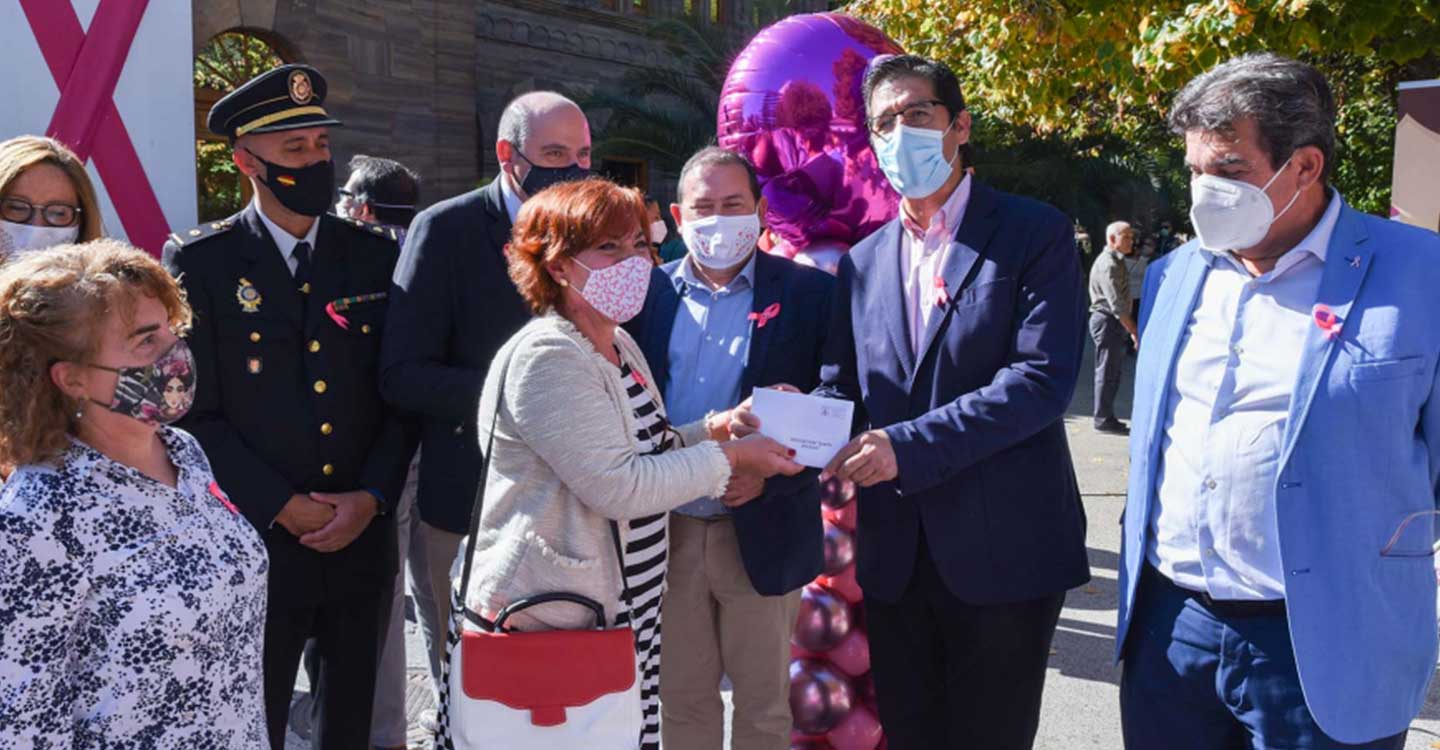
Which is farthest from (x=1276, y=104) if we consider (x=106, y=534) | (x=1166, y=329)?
(x=106, y=534)

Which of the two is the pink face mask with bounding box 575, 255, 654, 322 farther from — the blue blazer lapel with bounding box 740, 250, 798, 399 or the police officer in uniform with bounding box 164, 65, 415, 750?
the police officer in uniform with bounding box 164, 65, 415, 750

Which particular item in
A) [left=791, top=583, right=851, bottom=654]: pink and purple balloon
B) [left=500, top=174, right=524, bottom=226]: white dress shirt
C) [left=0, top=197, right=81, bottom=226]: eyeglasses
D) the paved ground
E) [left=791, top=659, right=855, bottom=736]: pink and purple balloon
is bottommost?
the paved ground

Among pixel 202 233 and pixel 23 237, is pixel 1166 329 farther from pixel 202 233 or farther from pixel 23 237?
pixel 23 237

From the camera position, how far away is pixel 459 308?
11.5ft

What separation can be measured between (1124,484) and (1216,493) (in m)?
6.93

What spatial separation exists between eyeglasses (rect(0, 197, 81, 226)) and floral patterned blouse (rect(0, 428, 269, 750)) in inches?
49.9

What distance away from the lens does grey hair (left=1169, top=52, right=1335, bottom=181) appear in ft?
7.59

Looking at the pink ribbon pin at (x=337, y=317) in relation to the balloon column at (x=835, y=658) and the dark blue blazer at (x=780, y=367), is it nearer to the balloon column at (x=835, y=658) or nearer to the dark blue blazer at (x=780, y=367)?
the dark blue blazer at (x=780, y=367)

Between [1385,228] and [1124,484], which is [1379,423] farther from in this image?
[1124,484]

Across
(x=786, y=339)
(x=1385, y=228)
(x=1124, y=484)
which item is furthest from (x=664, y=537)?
(x=1124, y=484)

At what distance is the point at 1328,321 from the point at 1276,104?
0.44m

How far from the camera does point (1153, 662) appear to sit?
254cm

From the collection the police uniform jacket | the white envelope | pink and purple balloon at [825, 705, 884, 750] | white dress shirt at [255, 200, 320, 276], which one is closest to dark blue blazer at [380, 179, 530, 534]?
the police uniform jacket

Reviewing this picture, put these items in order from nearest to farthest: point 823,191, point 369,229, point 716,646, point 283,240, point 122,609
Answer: point 122,609 < point 283,240 < point 716,646 < point 369,229 < point 823,191
